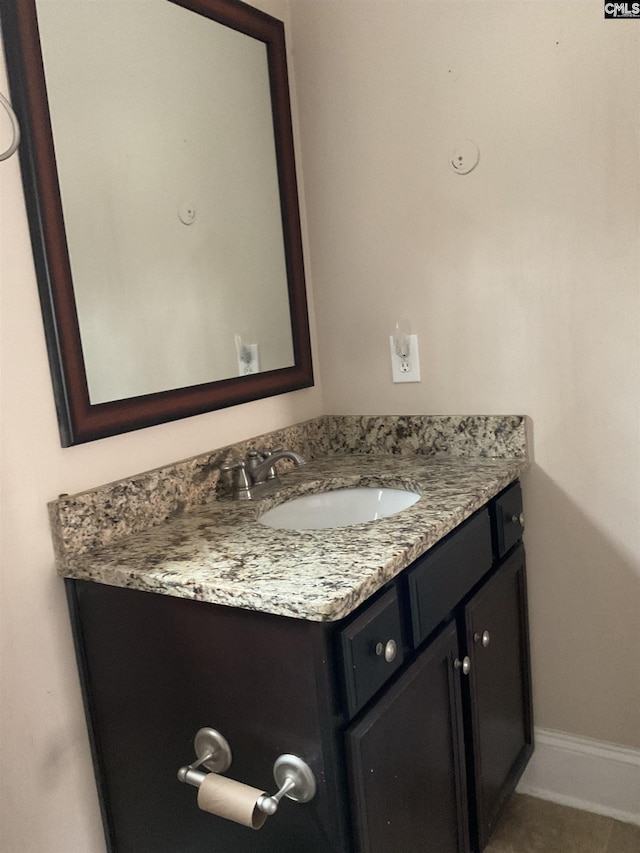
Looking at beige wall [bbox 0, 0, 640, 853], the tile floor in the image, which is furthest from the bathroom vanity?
the tile floor

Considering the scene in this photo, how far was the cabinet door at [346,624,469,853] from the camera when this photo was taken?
37.9 inches

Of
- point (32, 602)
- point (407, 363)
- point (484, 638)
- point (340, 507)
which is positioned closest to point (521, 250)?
point (407, 363)

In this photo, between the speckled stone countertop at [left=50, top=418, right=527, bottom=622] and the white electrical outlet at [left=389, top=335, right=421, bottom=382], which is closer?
the speckled stone countertop at [left=50, top=418, right=527, bottom=622]

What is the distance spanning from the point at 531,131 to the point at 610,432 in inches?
26.0

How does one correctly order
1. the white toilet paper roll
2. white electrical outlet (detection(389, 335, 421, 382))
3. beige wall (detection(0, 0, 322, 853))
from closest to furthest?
the white toilet paper roll, beige wall (detection(0, 0, 322, 853)), white electrical outlet (detection(389, 335, 421, 382))

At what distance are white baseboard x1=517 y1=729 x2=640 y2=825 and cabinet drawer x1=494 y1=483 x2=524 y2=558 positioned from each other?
532 mm

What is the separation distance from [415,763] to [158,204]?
3.57ft

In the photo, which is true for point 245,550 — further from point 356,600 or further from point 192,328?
point 192,328

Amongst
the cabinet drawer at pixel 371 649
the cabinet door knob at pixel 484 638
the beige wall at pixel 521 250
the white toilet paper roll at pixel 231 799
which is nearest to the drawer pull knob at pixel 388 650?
the cabinet drawer at pixel 371 649

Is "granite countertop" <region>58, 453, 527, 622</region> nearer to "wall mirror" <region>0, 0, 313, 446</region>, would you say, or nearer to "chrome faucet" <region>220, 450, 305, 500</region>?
"chrome faucet" <region>220, 450, 305, 500</region>

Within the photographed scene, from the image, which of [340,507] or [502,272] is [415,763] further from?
[502,272]

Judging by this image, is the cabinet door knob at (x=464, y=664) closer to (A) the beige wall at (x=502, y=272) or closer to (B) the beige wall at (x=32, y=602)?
(A) the beige wall at (x=502, y=272)

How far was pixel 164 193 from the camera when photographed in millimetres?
1324

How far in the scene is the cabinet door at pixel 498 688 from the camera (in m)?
1.34
